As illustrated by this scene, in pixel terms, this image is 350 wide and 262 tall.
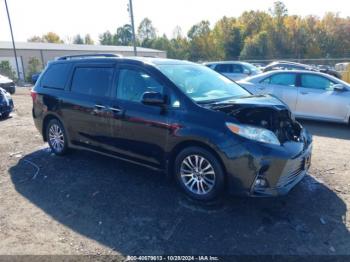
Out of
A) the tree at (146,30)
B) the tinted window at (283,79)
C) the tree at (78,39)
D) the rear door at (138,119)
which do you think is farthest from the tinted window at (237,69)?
the tree at (78,39)

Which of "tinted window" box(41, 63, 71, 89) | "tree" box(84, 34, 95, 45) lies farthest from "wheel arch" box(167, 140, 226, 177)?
"tree" box(84, 34, 95, 45)

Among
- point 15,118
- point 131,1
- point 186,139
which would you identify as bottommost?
point 15,118

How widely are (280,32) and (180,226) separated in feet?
210

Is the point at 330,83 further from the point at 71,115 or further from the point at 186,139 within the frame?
the point at 71,115

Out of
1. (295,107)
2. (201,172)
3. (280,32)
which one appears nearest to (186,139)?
(201,172)

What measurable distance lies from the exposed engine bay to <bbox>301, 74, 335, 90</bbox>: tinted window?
16.3 feet

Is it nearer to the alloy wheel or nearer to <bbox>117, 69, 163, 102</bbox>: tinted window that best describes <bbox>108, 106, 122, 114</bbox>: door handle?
<bbox>117, 69, 163, 102</bbox>: tinted window

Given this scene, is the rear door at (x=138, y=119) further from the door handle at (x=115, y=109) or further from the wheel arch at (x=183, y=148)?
the wheel arch at (x=183, y=148)

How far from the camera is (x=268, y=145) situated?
3.41 meters

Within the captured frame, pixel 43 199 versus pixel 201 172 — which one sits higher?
pixel 201 172

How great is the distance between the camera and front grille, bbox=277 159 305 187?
3.47m

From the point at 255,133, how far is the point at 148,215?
1543 mm

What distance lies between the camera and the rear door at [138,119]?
4.04m

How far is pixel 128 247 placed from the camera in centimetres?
307
